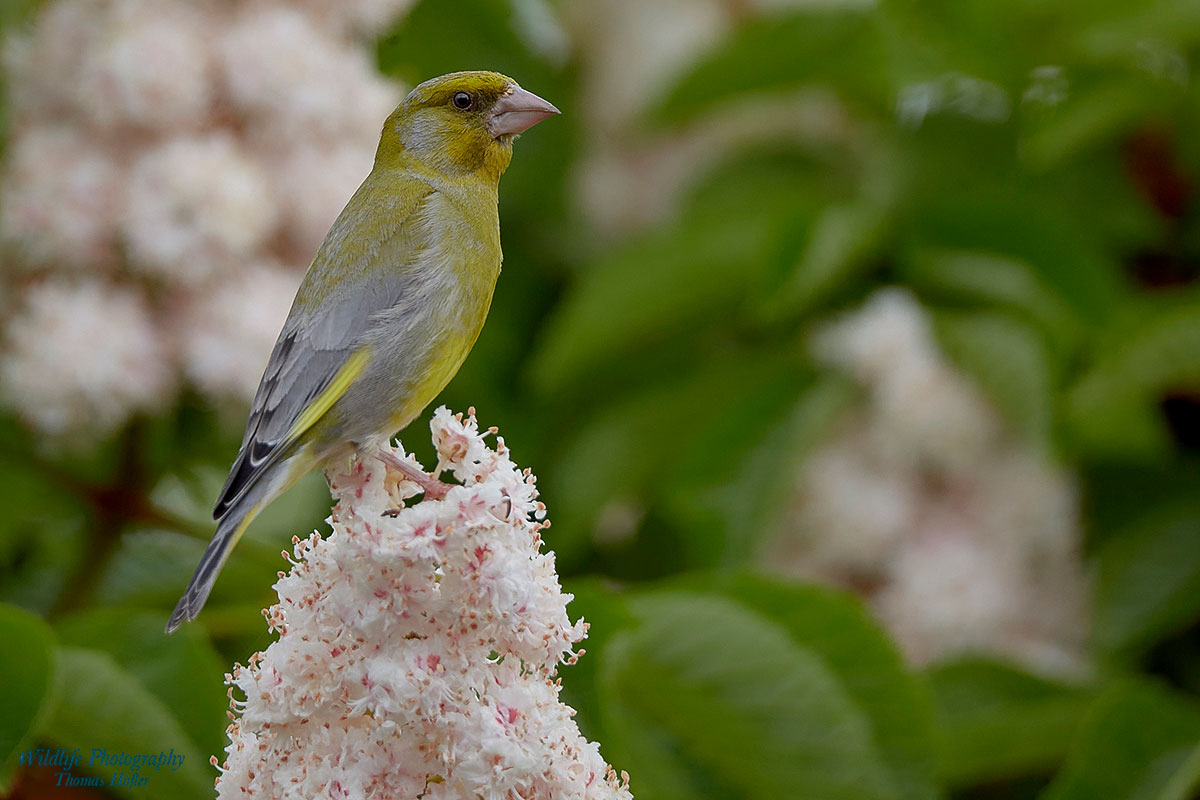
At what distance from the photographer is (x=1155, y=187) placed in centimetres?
249

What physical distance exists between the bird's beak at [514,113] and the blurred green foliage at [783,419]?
0.52 m

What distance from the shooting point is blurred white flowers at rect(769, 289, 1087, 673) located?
2.09 meters

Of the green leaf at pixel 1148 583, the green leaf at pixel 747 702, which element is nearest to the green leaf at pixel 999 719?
the green leaf at pixel 1148 583

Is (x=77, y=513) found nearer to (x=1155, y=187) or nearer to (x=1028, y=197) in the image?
(x=1028, y=197)

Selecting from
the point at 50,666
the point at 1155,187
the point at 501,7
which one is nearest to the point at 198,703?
the point at 50,666

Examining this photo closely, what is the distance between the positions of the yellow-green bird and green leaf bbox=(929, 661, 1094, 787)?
0.97 meters

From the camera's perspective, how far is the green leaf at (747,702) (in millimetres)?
1497

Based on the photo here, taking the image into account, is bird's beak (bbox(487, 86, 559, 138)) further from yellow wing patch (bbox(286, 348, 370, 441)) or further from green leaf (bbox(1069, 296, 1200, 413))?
green leaf (bbox(1069, 296, 1200, 413))

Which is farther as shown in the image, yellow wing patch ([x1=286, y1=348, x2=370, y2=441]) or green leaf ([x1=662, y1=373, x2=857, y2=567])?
green leaf ([x1=662, y1=373, x2=857, y2=567])

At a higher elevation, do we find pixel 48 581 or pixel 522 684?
pixel 48 581

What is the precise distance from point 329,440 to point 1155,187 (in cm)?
191

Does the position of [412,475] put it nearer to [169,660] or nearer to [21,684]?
[21,684]

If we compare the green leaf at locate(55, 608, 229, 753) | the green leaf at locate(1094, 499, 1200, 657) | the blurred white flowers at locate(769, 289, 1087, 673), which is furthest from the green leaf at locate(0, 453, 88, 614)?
the green leaf at locate(1094, 499, 1200, 657)

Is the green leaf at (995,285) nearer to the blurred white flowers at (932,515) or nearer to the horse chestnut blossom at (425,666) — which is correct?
the blurred white flowers at (932,515)
